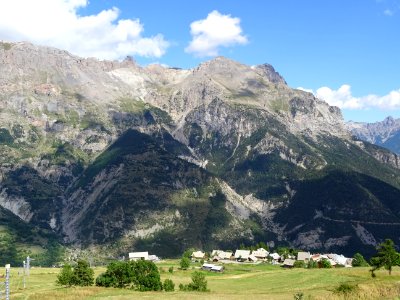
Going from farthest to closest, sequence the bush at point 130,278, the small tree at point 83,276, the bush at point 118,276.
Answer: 1. the small tree at point 83,276
2. the bush at point 118,276
3. the bush at point 130,278

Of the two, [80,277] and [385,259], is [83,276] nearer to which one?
[80,277]

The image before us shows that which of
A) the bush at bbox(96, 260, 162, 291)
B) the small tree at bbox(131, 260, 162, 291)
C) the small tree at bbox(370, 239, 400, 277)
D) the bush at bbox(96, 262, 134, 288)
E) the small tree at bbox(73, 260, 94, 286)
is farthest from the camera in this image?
the small tree at bbox(370, 239, 400, 277)

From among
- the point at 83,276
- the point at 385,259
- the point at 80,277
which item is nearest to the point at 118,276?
the point at 83,276

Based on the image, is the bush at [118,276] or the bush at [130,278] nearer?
the bush at [130,278]

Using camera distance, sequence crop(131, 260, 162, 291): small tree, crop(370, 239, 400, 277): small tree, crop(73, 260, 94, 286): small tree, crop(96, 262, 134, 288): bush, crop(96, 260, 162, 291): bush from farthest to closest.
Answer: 1. crop(370, 239, 400, 277): small tree
2. crop(73, 260, 94, 286): small tree
3. crop(96, 262, 134, 288): bush
4. crop(96, 260, 162, 291): bush
5. crop(131, 260, 162, 291): small tree

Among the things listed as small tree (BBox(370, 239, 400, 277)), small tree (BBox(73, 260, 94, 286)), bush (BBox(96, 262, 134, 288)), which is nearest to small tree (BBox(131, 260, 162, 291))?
bush (BBox(96, 262, 134, 288))

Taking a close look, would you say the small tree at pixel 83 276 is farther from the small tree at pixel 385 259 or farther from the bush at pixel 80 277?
the small tree at pixel 385 259

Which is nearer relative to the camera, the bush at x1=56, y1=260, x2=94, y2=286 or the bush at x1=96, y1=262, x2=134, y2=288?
the bush at x1=96, y1=262, x2=134, y2=288

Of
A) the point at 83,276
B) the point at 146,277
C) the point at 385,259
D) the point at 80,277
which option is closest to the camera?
the point at 146,277

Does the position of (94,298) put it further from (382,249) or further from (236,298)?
(382,249)

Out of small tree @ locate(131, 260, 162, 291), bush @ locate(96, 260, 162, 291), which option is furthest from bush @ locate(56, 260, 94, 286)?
small tree @ locate(131, 260, 162, 291)

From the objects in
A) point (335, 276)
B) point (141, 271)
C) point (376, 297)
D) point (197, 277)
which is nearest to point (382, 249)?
point (335, 276)

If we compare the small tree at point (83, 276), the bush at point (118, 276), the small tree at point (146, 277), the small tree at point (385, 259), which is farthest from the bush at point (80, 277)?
the small tree at point (385, 259)

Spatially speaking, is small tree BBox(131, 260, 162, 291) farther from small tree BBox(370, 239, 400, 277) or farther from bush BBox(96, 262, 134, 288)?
small tree BBox(370, 239, 400, 277)
